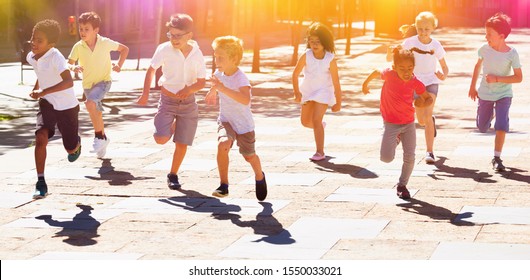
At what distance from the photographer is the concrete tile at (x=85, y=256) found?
Result: 8336 millimetres

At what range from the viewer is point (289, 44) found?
4653cm

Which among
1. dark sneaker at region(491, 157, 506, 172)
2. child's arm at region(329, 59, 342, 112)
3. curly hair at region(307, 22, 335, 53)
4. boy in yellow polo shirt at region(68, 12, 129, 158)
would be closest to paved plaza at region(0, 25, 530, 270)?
dark sneaker at region(491, 157, 506, 172)

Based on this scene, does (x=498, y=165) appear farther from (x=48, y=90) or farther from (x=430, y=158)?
(x=48, y=90)

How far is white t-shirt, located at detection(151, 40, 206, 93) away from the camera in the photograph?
11477 millimetres

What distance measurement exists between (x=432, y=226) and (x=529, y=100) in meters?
11.5

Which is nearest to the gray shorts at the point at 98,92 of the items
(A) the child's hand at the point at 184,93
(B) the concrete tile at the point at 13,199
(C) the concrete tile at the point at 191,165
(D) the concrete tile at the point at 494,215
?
(C) the concrete tile at the point at 191,165

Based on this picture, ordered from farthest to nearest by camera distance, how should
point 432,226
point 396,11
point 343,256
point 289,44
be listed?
point 396,11 < point 289,44 < point 432,226 < point 343,256

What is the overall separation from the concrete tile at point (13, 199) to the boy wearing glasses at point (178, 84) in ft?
4.29

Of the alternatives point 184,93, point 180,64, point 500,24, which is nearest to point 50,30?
point 180,64

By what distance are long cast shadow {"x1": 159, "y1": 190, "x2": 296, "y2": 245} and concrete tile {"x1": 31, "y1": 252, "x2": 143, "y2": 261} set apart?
3.38ft

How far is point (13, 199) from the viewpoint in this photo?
35.8 feet

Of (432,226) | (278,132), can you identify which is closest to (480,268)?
(432,226)

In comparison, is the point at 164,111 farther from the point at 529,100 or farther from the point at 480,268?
the point at 529,100

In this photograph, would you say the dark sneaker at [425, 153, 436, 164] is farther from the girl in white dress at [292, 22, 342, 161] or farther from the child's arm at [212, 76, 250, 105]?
the child's arm at [212, 76, 250, 105]
